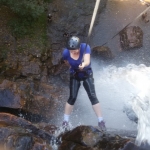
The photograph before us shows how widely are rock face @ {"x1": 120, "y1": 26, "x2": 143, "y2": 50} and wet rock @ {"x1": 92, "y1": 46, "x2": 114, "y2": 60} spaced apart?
2.52ft

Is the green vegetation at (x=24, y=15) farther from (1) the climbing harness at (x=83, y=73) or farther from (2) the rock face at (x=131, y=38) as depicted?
(1) the climbing harness at (x=83, y=73)

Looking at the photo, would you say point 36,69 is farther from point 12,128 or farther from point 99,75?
point 12,128

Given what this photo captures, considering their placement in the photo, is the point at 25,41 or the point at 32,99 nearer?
the point at 32,99

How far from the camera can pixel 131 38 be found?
10.6 meters

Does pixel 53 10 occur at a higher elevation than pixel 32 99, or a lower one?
higher

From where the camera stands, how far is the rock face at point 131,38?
10633mm

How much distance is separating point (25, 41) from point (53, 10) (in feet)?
5.67

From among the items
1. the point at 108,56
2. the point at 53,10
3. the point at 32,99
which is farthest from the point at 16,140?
the point at 53,10

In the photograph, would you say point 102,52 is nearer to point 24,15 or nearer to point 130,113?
point 24,15

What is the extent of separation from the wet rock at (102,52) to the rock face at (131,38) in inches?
30.3

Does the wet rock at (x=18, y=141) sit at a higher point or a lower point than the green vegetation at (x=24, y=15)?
lower

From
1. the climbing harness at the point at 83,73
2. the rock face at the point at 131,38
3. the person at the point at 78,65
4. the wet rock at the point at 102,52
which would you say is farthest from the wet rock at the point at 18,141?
the rock face at the point at 131,38

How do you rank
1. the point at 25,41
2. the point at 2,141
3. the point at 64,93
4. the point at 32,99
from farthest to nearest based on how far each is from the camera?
the point at 25,41 → the point at 64,93 → the point at 32,99 → the point at 2,141

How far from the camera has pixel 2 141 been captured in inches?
201
